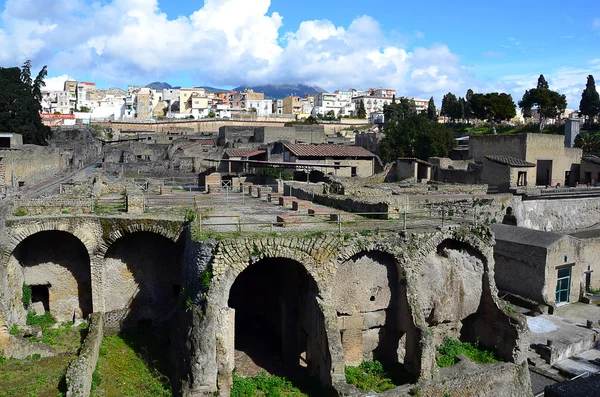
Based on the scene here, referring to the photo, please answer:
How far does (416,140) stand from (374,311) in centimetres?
3486

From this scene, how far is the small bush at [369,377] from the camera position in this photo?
13380mm

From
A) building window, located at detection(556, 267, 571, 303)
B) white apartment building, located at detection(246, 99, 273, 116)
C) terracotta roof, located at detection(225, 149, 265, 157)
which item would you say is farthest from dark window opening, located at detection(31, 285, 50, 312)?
white apartment building, located at detection(246, 99, 273, 116)

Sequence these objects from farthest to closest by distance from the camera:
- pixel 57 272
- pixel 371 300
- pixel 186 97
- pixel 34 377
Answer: pixel 186 97 < pixel 57 272 < pixel 371 300 < pixel 34 377

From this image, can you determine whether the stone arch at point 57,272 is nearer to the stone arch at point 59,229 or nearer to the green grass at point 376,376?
the stone arch at point 59,229

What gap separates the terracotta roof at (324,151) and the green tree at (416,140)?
7.88m

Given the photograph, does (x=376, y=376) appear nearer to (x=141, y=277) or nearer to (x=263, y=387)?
(x=263, y=387)

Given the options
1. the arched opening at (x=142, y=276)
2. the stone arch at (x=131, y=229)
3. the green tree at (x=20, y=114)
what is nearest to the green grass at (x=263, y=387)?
the arched opening at (x=142, y=276)

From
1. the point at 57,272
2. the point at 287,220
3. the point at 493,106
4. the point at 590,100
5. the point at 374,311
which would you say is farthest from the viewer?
the point at 493,106

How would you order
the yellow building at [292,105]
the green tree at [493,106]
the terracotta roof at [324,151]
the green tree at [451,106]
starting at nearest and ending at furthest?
the terracotta roof at [324,151]
the green tree at [493,106]
the green tree at [451,106]
the yellow building at [292,105]

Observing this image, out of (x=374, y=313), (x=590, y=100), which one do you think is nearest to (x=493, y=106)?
(x=590, y=100)

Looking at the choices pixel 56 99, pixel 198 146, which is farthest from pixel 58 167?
pixel 56 99

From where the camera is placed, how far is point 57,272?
720 inches

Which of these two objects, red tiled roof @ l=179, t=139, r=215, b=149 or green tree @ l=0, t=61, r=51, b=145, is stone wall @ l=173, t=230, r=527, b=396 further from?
green tree @ l=0, t=61, r=51, b=145

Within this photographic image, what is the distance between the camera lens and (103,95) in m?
125
